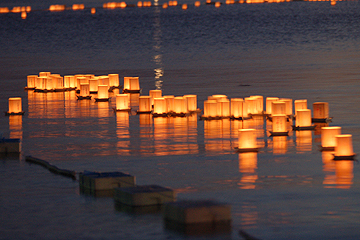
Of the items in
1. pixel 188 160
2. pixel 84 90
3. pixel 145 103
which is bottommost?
pixel 188 160

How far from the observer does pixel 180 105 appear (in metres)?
24.1

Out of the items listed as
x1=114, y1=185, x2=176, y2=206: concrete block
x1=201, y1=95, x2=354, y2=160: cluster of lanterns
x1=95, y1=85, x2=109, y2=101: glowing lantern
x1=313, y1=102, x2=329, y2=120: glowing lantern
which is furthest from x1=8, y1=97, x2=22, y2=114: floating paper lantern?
x1=114, y1=185, x2=176, y2=206: concrete block

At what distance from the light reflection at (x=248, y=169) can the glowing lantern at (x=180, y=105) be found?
22.8 feet

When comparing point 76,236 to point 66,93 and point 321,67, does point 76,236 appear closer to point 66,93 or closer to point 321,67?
point 66,93

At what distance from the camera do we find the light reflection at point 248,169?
13.9 m

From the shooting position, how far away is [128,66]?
156 feet

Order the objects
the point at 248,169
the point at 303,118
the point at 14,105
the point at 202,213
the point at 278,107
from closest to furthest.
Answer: the point at 202,213
the point at 248,169
the point at 303,118
the point at 278,107
the point at 14,105

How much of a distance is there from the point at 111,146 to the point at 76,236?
7.87 metres

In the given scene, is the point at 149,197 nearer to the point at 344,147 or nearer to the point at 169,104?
the point at 344,147

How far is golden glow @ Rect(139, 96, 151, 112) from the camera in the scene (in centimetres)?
2494

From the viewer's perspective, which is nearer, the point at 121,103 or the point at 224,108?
the point at 224,108

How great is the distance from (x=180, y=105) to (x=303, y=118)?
4.48m

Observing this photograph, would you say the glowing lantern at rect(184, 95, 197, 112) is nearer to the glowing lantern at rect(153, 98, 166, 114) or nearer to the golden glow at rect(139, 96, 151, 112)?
the glowing lantern at rect(153, 98, 166, 114)

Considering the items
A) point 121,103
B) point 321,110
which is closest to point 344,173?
point 321,110
